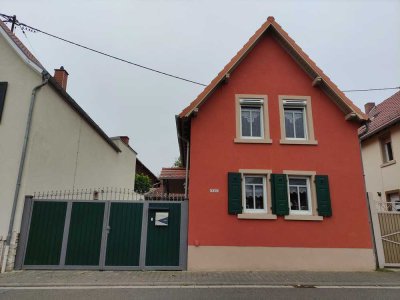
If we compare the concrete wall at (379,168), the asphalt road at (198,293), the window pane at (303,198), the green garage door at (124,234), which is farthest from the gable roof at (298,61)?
the concrete wall at (379,168)

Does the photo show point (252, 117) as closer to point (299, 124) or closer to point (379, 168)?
point (299, 124)

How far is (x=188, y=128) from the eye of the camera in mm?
11586

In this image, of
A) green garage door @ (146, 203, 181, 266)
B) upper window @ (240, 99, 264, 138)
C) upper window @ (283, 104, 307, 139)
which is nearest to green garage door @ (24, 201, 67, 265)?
green garage door @ (146, 203, 181, 266)

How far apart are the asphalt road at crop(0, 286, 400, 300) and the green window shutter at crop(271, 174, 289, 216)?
112 inches

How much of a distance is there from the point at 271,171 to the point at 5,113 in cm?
927

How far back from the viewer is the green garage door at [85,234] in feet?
32.2

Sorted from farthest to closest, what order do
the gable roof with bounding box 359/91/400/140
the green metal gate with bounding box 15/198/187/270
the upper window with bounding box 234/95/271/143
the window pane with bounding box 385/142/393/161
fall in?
the window pane with bounding box 385/142/393/161, the gable roof with bounding box 359/91/400/140, the upper window with bounding box 234/95/271/143, the green metal gate with bounding box 15/198/187/270

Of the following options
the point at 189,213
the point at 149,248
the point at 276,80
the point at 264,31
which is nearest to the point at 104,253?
the point at 149,248

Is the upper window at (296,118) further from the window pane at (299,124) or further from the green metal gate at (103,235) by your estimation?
the green metal gate at (103,235)

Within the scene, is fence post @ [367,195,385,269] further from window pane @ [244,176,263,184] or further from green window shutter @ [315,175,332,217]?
window pane @ [244,176,263,184]

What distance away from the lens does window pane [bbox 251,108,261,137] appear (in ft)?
37.4

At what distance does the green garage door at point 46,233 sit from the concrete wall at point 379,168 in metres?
14.8

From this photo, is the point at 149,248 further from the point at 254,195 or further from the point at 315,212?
the point at 315,212

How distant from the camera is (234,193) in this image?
33.8 feet
